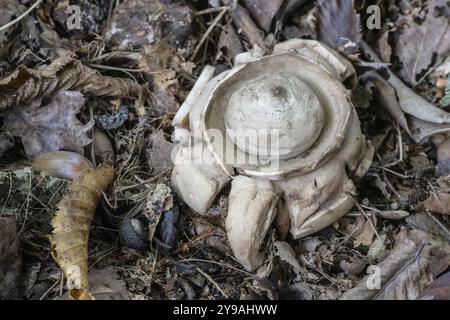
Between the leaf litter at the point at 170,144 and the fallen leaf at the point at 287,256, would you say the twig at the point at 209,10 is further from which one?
the fallen leaf at the point at 287,256

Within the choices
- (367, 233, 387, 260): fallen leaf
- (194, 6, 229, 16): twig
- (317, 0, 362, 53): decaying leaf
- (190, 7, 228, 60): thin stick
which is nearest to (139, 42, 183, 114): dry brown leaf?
(190, 7, 228, 60): thin stick

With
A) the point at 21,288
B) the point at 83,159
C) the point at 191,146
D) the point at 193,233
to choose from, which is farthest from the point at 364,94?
the point at 21,288

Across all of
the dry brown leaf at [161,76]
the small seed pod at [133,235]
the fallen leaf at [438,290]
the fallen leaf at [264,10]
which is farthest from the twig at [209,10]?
the fallen leaf at [438,290]

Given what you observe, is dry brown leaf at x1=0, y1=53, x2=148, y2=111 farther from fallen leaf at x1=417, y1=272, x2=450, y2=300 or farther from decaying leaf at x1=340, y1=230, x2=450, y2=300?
fallen leaf at x1=417, y1=272, x2=450, y2=300

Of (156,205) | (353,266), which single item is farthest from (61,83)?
(353,266)

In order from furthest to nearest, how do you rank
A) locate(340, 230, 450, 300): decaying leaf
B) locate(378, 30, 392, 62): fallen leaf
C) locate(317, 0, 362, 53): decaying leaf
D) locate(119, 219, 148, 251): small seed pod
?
locate(378, 30, 392, 62): fallen leaf < locate(317, 0, 362, 53): decaying leaf < locate(119, 219, 148, 251): small seed pod < locate(340, 230, 450, 300): decaying leaf

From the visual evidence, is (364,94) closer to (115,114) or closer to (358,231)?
(358,231)

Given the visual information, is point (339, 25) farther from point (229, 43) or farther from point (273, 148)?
point (273, 148)
